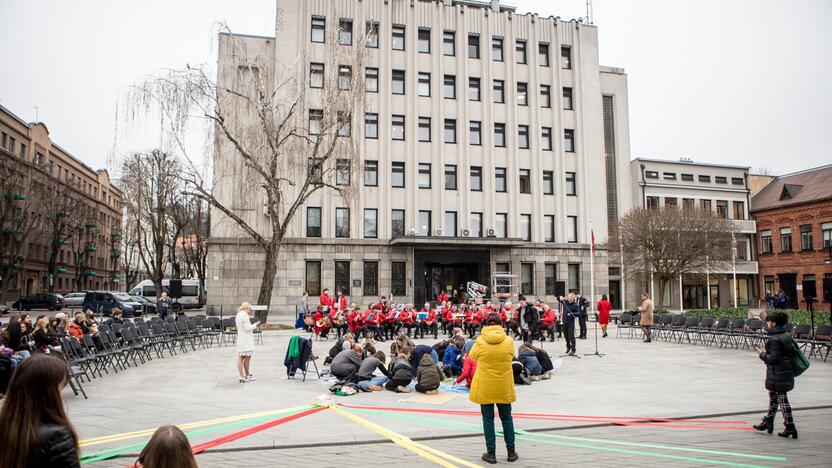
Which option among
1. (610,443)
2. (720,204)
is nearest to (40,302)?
(610,443)

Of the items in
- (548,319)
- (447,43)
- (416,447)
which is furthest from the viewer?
(447,43)

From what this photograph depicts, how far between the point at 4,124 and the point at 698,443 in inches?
2374

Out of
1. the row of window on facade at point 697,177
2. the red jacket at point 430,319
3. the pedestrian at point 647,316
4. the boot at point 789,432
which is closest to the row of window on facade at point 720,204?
the row of window on facade at point 697,177

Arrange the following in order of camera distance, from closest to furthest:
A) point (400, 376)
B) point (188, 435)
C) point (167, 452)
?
point (167, 452) < point (188, 435) < point (400, 376)

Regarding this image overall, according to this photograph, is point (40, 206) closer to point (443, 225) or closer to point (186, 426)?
point (443, 225)

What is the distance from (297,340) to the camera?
1311 cm

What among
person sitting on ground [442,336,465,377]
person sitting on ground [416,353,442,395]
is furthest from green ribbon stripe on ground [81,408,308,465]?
person sitting on ground [442,336,465,377]

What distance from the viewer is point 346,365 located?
1196cm

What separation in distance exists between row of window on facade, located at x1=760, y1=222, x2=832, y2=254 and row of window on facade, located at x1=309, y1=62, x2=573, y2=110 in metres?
23.5

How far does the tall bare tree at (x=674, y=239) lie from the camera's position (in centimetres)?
3606

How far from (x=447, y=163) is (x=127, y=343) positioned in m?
25.8

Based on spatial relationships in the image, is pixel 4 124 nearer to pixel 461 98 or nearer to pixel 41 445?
pixel 461 98

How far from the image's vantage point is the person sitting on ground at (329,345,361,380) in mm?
11922

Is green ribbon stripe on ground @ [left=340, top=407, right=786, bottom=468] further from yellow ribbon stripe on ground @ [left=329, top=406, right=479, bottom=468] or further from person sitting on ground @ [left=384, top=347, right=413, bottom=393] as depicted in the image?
person sitting on ground @ [left=384, top=347, right=413, bottom=393]
